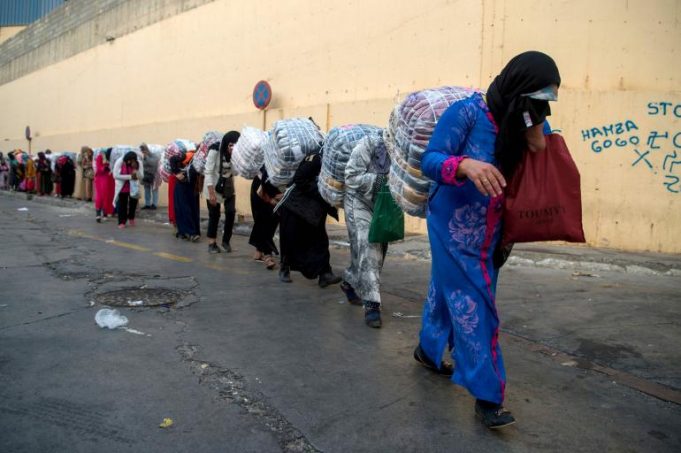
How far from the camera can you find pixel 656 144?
7883 mm

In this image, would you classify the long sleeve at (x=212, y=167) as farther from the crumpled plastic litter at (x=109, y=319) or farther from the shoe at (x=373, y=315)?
the shoe at (x=373, y=315)

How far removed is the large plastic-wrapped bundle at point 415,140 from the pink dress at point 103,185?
10871mm

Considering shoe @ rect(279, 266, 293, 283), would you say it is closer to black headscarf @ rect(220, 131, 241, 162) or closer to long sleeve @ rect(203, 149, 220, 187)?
black headscarf @ rect(220, 131, 241, 162)

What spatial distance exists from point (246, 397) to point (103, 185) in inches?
440

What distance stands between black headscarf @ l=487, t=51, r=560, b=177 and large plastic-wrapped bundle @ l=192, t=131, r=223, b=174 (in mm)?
6198

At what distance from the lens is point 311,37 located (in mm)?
12438

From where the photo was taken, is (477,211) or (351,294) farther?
(351,294)

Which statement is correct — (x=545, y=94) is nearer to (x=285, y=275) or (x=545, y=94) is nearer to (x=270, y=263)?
(x=285, y=275)

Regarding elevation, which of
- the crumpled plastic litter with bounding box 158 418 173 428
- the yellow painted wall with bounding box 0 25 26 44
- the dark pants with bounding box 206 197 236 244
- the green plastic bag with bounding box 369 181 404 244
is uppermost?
the yellow painted wall with bounding box 0 25 26 44

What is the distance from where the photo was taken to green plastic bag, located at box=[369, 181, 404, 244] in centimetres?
430

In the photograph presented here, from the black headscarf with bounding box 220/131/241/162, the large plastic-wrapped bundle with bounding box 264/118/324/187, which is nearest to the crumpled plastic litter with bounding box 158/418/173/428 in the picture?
the large plastic-wrapped bundle with bounding box 264/118/324/187

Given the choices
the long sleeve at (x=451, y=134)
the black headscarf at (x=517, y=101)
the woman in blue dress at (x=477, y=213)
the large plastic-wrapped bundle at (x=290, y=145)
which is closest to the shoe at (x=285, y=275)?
the large plastic-wrapped bundle at (x=290, y=145)

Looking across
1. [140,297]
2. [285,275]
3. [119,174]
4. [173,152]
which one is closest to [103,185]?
[119,174]

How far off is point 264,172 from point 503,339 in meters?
3.53
